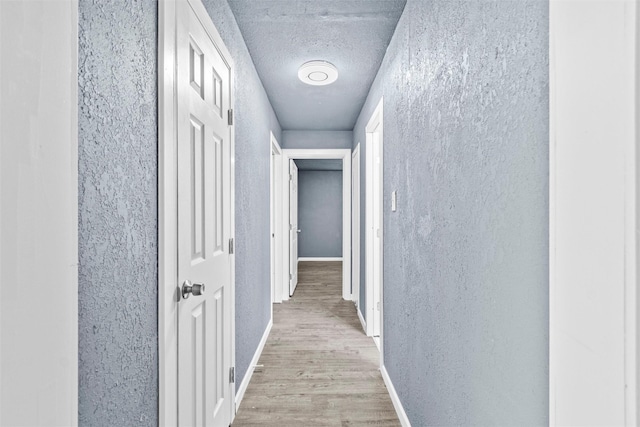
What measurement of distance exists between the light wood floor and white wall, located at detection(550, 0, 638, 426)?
5.43 ft

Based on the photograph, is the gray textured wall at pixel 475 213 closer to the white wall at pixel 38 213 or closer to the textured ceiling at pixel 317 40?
the textured ceiling at pixel 317 40

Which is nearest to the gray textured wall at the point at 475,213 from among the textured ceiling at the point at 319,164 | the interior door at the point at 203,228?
the interior door at the point at 203,228

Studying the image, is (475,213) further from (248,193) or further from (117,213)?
(248,193)

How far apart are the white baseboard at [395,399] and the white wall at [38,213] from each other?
174cm

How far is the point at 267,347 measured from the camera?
305 centimetres

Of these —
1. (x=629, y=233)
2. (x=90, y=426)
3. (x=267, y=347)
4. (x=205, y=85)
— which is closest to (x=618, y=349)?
(x=629, y=233)

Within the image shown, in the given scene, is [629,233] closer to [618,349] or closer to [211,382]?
[618,349]

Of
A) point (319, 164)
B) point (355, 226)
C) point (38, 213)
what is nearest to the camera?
point (38, 213)

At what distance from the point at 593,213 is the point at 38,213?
80 cm

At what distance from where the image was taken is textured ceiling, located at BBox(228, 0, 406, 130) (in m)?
2.00

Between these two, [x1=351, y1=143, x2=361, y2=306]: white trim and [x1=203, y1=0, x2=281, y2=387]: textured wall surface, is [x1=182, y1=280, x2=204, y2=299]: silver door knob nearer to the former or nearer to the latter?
[x1=203, y1=0, x2=281, y2=387]: textured wall surface

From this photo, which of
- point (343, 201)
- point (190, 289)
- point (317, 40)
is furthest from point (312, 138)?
point (190, 289)

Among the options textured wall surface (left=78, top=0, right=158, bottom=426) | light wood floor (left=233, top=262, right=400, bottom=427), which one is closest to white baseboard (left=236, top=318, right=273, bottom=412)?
light wood floor (left=233, top=262, right=400, bottom=427)

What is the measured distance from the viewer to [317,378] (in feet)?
8.13
